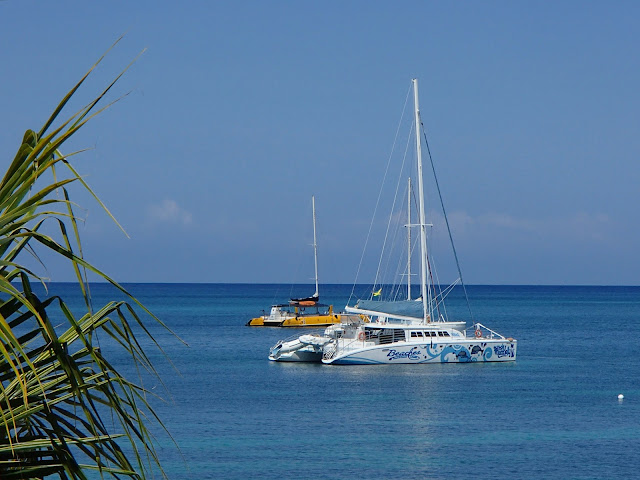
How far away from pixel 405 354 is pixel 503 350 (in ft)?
20.4

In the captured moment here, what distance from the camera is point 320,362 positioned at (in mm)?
53906

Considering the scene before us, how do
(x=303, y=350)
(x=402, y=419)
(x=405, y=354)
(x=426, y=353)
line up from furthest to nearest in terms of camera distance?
1. (x=303, y=350)
2. (x=426, y=353)
3. (x=405, y=354)
4. (x=402, y=419)

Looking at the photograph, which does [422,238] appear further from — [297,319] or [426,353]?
[297,319]

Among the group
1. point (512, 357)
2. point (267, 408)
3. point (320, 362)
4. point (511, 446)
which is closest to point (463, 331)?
point (512, 357)

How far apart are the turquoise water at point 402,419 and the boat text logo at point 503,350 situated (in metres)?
0.99

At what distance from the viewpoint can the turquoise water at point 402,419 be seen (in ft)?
85.3

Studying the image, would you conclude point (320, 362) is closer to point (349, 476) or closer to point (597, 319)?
point (349, 476)

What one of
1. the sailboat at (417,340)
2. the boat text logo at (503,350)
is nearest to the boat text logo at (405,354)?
the sailboat at (417,340)

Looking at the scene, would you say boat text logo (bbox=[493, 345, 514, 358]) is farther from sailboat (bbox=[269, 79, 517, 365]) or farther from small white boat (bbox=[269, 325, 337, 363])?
small white boat (bbox=[269, 325, 337, 363])

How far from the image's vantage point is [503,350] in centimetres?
5209

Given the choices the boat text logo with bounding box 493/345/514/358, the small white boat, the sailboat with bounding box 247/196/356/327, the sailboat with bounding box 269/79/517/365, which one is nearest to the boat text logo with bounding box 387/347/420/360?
the sailboat with bounding box 269/79/517/365

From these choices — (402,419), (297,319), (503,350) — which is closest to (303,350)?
(503,350)

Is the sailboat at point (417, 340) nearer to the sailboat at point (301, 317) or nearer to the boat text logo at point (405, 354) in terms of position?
the boat text logo at point (405, 354)

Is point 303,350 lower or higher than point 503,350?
lower
